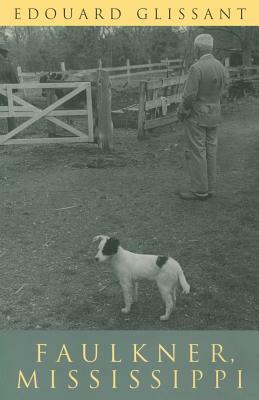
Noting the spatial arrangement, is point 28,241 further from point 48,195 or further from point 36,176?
point 36,176

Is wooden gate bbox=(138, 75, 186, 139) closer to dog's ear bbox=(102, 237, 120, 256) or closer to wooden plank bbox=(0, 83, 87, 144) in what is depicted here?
wooden plank bbox=(0, 83, 87, 144)

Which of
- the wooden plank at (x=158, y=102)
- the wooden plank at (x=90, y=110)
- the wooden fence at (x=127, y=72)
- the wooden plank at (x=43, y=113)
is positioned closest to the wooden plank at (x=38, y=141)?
the wooden plank at (x=43, y=113)

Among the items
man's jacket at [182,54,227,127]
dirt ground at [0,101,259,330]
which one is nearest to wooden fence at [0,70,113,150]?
dirt ground at [0,101,259,330]

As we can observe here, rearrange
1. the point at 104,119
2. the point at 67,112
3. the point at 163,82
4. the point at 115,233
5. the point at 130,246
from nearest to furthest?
the point at 130,246, the point at 115,233, the point at 67,112, the point at 104,119, the point at 163,82

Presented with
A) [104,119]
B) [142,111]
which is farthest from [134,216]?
[142,111]

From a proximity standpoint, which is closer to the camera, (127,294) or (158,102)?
(127,294)

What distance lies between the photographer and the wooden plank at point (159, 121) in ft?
38.0

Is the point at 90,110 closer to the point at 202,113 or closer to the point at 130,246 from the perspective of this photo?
the point at 202,113

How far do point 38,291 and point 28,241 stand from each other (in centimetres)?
121

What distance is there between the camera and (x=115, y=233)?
19.2 feet

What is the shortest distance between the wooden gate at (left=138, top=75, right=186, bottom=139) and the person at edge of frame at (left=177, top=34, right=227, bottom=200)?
4537mm

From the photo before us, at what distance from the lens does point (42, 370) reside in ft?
Answer: 11.1

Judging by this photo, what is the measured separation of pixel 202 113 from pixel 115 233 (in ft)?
6.21

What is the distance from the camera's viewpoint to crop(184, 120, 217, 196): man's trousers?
6.64 m
